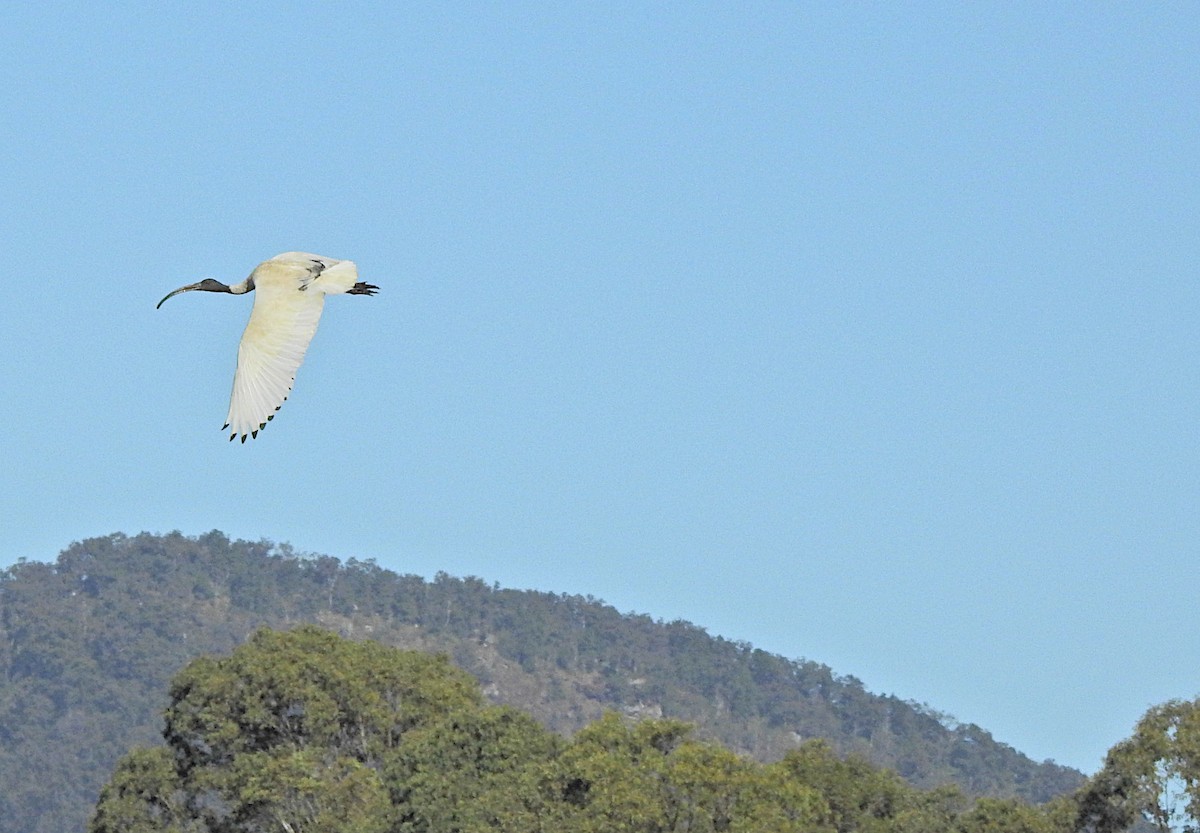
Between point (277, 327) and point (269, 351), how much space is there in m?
0.37

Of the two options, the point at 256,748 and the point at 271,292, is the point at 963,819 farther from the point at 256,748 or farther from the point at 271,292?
the point at 271,292

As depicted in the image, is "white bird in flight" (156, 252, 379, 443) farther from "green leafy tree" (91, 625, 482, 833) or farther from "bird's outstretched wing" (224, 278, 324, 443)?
"green leafy tree" (91, 625, 482, 833)

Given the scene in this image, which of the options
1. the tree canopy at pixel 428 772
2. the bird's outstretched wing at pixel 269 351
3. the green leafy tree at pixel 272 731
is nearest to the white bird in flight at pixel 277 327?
the bird's outstretched wing at pixel 269 351

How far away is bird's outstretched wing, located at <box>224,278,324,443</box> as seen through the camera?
1903cm

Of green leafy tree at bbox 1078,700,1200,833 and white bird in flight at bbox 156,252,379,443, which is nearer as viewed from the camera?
white bird in flight at bbox 156,252,379,443

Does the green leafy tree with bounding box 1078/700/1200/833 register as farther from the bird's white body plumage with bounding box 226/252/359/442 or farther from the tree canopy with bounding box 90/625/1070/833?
the bird's white body plumage with bounding box 226/252/359/442

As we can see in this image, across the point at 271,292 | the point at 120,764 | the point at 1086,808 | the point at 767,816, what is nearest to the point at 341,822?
the point at 120,764

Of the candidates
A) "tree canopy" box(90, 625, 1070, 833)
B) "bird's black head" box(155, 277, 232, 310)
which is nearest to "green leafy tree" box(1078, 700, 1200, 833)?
"tree canopy" box(90, 625, 1070, 833)

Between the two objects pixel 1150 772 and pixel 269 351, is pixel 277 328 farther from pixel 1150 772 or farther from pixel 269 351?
pixel 1150 772

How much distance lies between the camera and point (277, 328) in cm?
2022

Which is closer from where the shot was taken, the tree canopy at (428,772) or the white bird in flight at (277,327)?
the white bird in flight at (277,327)

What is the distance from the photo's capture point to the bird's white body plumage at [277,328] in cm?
1914

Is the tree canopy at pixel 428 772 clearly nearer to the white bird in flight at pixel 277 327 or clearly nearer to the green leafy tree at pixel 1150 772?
the green leafy tree at pixel 1150 772

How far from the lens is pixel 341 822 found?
53.4m
